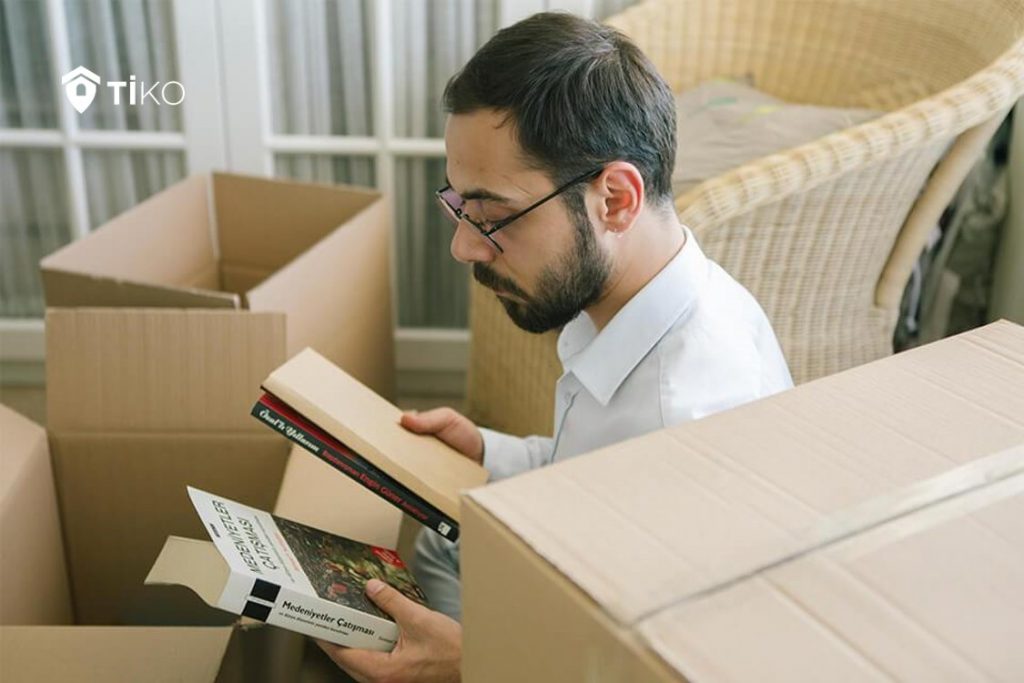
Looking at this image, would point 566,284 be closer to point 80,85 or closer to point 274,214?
point 274,214

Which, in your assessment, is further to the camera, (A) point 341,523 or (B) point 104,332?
(B) point 104,332

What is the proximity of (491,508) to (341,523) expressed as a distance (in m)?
0.64

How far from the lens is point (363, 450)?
3.48 ft

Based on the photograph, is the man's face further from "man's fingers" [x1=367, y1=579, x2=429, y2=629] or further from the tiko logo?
the tiko logo

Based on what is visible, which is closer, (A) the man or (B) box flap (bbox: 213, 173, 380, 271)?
(A) the man

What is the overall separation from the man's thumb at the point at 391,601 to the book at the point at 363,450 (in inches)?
3.4

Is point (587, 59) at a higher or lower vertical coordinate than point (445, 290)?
higher

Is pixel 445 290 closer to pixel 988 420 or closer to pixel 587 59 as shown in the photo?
pixel 587 59

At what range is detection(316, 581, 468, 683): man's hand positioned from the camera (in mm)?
956

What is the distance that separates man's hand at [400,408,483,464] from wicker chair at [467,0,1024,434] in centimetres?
44

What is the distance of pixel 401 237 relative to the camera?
92.5 inches

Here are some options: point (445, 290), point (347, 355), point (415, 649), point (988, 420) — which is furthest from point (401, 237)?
point (988, 420)

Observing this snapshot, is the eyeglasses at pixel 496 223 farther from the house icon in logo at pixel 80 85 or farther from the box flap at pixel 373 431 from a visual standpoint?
the house icon in logo at pixel 80 85

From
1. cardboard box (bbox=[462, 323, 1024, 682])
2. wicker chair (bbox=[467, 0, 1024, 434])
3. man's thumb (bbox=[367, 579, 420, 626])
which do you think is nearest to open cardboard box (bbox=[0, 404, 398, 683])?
man's thumb (bbox=[367, 579, 420, 626])
